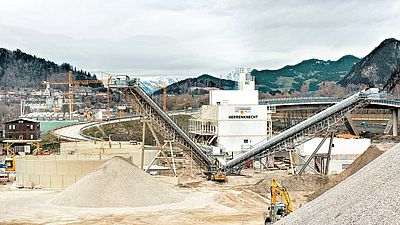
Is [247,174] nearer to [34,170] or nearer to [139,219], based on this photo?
[34,170]

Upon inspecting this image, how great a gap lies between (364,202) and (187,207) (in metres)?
17.8

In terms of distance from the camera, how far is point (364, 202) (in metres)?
16.3

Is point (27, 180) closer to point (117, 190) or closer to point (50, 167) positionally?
point (50, 167)

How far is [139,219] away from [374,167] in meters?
13.1

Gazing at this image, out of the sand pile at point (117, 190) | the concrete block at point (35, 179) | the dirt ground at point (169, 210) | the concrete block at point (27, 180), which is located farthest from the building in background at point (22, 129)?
the sand pile at point (117, 190)

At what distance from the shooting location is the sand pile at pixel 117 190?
109ft

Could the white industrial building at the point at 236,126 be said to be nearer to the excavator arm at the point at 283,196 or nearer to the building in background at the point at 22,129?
the excavator arm at the point at 283,196

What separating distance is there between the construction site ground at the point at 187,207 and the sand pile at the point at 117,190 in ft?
2.14

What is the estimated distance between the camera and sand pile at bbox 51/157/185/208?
1310 inches

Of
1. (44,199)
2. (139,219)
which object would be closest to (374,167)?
(139,219)

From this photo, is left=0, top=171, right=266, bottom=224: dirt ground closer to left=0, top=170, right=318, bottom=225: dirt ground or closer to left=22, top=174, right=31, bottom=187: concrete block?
left=0, top=170, right=318, bottom=225: dirt ground

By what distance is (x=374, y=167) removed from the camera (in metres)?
20.7

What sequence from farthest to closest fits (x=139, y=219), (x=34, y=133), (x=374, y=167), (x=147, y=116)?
(x=34, y=133) < (x=147, y=116) < (x=139, y=219) < (x=374, y=167)

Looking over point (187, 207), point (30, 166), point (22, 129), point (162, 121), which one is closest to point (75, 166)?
point (30, 166)
